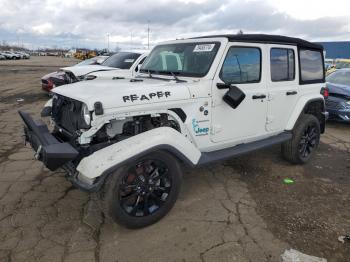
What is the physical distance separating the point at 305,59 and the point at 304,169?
1745mm

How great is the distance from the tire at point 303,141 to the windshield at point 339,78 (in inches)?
171

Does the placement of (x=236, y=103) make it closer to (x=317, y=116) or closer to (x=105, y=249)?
(x=105, y=249)

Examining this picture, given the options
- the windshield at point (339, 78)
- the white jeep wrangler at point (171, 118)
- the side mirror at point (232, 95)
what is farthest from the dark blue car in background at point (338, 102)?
the side mirror at point (232, 95)

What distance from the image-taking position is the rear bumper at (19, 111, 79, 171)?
3.03m

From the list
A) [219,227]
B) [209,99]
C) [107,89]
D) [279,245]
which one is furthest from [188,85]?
[279,245]

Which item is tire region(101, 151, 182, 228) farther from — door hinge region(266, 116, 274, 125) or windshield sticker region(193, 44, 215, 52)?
door hinge region(266, 116, 274, 125)

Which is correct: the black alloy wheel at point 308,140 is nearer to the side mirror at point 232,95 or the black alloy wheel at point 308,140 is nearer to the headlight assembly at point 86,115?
the side mirror at point 232,95

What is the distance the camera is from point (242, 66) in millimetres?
4207

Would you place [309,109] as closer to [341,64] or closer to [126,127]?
[126,127]

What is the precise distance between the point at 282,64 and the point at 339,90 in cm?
421

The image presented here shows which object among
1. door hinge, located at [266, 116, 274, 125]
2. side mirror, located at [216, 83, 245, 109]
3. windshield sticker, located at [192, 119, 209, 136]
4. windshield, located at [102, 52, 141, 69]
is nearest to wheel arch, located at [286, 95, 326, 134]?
door hinge, located at [266, 116, 274, 125]

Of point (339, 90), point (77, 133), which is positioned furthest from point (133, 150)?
point (339, 90)

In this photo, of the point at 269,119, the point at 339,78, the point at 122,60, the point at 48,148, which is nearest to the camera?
the point at 48,148

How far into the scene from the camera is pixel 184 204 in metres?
3.97
